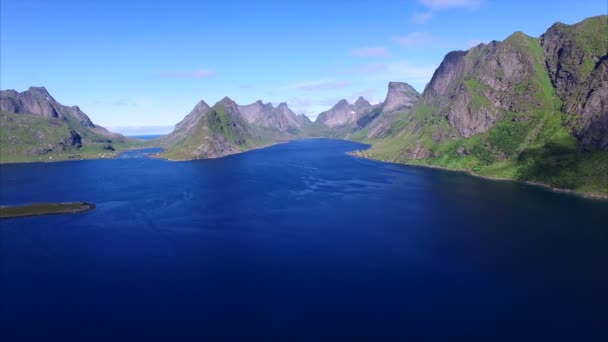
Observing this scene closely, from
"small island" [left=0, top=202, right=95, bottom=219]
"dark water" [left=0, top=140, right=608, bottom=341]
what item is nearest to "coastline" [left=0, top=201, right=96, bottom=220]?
"small island" [left=0, top=202, right=95, bottom=219]

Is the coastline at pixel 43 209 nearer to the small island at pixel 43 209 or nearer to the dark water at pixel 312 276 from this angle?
the small island at pixel 43 209

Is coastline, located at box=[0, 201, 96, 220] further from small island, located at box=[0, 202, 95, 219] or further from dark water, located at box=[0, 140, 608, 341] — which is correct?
dark water, located at box=[0, 140, 608, 341]

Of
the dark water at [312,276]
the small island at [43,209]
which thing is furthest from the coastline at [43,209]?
the dark water at [312,276]

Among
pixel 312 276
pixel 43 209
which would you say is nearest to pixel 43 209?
pixel 43 209

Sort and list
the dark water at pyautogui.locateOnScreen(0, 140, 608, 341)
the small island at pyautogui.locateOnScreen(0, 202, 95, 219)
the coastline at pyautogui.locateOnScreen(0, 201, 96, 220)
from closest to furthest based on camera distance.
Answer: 1. the dark water at pyautogui.locateOnScreen(0, 140, 608, 341)
2. the coastline at pyautogui.locateOnScreen(0, 201, 96, 220)
3. the small island at pyautogui.locateOnScreen(0, 202, 95, 219)

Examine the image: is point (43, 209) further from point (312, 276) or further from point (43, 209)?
point (312, 276)

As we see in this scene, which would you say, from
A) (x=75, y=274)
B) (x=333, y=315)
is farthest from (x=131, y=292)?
(x=333, y=315)
